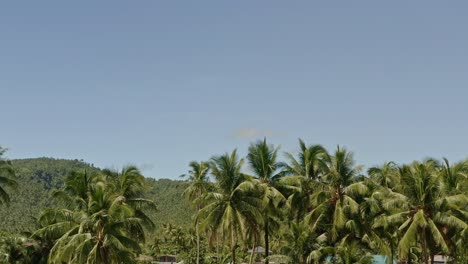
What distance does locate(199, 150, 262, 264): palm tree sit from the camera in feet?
117

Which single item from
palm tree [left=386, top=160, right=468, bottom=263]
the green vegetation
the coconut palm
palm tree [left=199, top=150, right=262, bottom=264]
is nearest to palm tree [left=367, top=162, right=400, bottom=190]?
the green vegetation

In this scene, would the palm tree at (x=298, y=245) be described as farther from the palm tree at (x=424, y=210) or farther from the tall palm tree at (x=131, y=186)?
the tall palm tree at (x=131, y=186)

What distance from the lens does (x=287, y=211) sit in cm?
4028

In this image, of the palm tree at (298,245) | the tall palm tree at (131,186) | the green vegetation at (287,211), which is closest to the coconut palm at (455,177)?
the green vegetation at (287,211)

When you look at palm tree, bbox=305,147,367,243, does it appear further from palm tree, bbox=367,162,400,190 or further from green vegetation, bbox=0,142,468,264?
palm tree, bbox=367,162,400,190

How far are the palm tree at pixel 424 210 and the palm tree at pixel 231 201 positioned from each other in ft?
30.8

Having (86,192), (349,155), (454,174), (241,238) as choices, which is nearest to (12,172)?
(86,192)

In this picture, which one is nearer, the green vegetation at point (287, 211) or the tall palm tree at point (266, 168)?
the green vegetation at point (287, 211)

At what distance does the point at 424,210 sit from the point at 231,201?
1276 centimetres

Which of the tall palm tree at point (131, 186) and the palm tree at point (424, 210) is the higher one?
the tall palm tree at point (131, 186)

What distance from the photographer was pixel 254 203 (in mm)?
36344

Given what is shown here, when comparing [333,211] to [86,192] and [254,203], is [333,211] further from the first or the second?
[86,192]

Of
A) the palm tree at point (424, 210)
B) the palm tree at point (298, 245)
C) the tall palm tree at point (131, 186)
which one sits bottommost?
Answer: the palm tree at point (298, 245)

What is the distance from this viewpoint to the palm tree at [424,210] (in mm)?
32188
